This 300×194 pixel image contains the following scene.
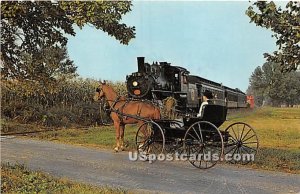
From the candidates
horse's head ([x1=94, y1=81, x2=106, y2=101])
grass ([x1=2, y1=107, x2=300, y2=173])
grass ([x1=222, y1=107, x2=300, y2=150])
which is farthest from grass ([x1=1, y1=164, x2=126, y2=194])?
grass ([x1=222, y1=107, x2=300, y2=150])

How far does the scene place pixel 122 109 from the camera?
9.09 metres

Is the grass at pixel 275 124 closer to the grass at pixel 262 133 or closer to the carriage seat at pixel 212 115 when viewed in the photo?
the grass at pixel 262 133

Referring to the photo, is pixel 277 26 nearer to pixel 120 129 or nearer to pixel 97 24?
pixel 97 24

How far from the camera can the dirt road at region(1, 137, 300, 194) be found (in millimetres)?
5750

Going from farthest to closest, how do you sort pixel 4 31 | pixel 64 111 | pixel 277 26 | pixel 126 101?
pixel 64 111 < pixel 126 101 < pixel 4 31 < pixel 277 26

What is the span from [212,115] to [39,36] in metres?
3.66

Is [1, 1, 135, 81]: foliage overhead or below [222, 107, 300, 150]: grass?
overhead

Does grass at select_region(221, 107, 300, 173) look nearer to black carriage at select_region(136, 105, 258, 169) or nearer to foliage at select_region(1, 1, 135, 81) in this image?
black carriage at select_region(136, 105, 258, 169)

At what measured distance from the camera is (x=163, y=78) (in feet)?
34.3

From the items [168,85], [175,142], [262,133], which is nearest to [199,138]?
[175,142]

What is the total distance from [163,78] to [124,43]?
4990 mm

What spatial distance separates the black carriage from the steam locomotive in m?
1.23

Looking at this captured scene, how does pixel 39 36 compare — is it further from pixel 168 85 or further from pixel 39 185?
pixel 168 85

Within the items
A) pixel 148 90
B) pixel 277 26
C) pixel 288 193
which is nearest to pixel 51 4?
pixel 277 26
